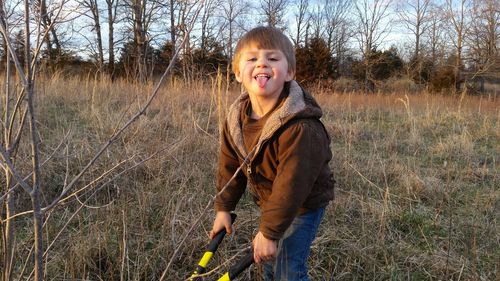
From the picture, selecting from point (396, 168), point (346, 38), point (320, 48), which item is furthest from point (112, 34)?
point (396, 168)

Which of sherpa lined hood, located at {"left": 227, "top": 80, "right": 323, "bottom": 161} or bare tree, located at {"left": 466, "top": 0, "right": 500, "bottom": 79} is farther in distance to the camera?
bare tree, located at {"left": 466, "top": 0, "right": 500, "bottom": 79}

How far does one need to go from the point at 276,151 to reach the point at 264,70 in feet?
0.96

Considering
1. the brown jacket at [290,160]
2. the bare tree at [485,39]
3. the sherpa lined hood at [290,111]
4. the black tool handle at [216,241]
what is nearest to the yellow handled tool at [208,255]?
the black tool handle at [216,241]

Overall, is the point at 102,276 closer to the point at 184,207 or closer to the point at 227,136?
the point at 184,207

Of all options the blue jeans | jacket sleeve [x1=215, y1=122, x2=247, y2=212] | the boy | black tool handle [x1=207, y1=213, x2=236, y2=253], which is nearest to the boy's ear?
the boy

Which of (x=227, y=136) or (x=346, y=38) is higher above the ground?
(x=346, y=38)

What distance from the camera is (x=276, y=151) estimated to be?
1.40 meters

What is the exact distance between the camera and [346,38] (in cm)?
3447

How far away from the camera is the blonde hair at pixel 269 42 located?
54.9 inches

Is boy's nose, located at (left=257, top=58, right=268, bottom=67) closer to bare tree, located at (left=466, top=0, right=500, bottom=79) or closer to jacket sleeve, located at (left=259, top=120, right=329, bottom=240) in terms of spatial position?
jacket sleeve, located at (left=259, top=120, right=329, bottom=240)

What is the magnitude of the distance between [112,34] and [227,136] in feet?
77.9

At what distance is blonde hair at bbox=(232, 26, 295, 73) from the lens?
1394 millimetres

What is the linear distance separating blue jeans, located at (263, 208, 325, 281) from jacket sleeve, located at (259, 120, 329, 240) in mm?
188

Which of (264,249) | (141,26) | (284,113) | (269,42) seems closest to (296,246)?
(264,249)
